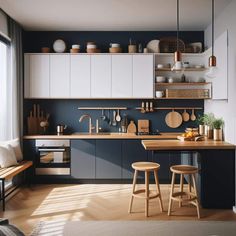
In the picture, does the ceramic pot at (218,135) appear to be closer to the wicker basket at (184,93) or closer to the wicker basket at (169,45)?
the wicker basket at (184,93)

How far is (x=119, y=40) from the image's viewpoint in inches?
239

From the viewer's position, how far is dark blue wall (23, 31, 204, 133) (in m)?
6.07

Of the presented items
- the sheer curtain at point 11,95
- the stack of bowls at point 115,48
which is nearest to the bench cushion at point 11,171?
the sheer curtain at point 11,95

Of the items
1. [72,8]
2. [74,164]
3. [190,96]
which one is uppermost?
[72,8]

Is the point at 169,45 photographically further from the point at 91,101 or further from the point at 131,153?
the point at 131,153

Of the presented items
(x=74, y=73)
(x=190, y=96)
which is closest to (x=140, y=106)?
(x=190, y=96)

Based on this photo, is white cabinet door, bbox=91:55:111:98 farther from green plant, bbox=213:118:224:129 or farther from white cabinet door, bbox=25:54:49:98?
green plant, bbox=213:118:224:129

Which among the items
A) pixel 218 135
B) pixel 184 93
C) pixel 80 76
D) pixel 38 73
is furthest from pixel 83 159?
pixel 218 135

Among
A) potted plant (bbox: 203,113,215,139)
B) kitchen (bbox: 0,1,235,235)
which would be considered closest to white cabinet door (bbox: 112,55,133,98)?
kitchen (bbox: 0,1,235,235)

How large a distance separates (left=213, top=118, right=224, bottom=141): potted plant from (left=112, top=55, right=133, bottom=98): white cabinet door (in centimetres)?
164

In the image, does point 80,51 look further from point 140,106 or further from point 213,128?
point 213,128

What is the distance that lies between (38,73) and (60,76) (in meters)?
0.39

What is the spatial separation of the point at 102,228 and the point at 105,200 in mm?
1075

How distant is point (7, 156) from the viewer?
15.8ft
